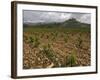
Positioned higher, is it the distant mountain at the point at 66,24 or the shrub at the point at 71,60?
the distant mountain at the point at 66,24

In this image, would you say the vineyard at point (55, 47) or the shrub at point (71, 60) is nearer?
the vineyard at point (55, 47)

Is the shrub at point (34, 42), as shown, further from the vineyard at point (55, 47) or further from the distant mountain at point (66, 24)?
the distant mountain at point (66, 24)

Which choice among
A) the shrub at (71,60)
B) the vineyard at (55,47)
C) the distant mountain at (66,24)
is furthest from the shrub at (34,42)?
the shrub at (71,60)

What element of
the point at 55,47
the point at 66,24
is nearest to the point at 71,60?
the point at 55,47

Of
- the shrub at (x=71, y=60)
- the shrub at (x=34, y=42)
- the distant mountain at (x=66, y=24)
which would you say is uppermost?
the distant mountain at (x=66, y=24)

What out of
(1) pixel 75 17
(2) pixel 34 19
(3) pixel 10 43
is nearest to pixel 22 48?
(3) pixel 10 43

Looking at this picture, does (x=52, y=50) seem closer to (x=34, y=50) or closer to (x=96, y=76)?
(x=34, y=50)

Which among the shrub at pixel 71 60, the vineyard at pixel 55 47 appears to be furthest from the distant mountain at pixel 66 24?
the shrub at pixel 71 60

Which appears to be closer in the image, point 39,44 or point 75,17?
point 39,44
